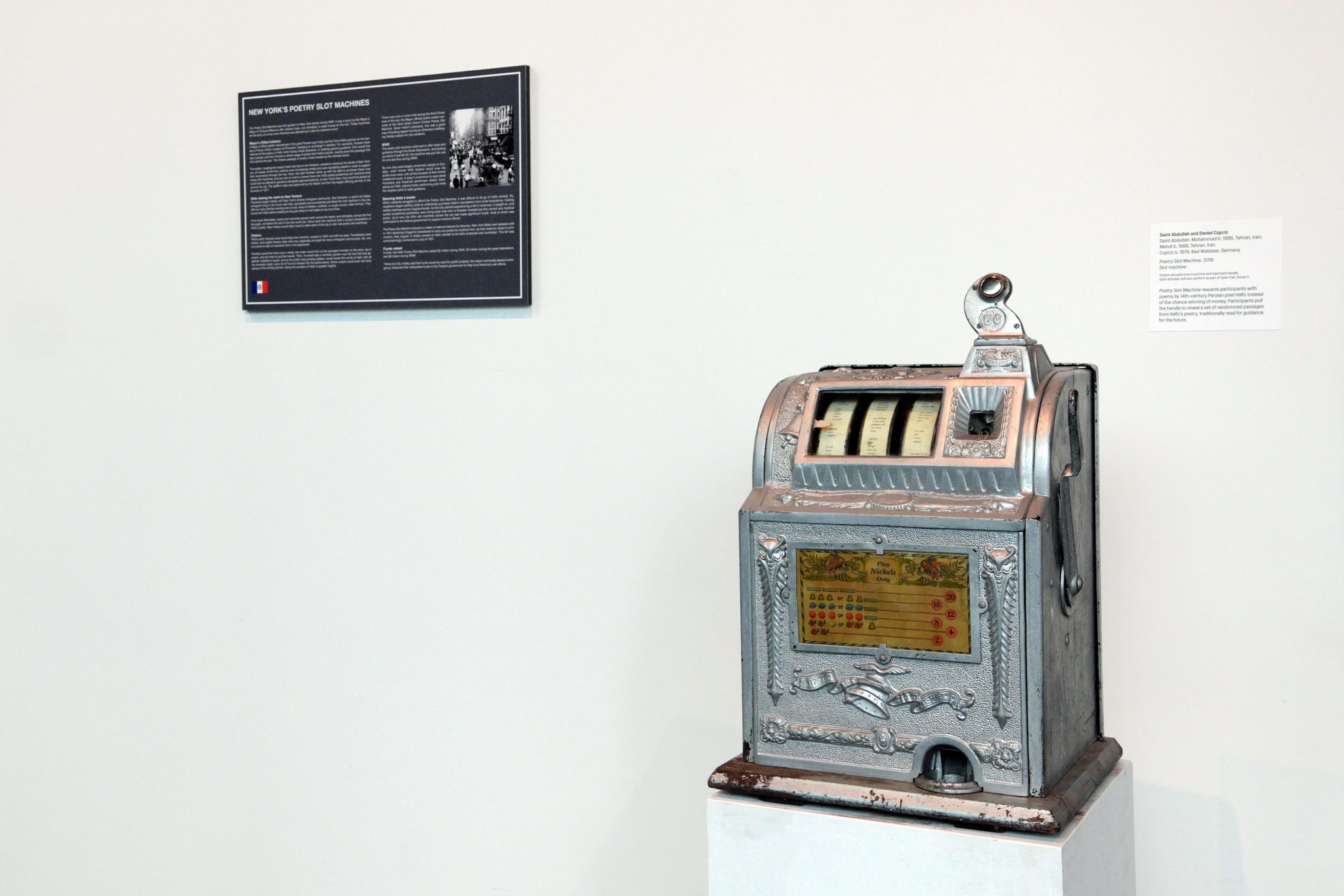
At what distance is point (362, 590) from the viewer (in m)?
2.58

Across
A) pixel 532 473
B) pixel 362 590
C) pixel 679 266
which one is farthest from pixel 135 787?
pixel 679 266

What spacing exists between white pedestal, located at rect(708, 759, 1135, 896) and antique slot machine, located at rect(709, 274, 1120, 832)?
0.03 meters

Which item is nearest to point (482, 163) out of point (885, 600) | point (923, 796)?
point (885, 600)

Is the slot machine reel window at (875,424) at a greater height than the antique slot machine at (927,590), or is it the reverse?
the slot machine reel window at (875,424)

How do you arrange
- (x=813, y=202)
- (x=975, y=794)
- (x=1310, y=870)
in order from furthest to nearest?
1. (x=813, y=202)
2. (x=1310, y=870)
3. (x=975, y=794)

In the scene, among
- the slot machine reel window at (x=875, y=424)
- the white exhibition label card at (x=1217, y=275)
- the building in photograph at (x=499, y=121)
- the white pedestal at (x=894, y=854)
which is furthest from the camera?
the building in photograph at (x=499, y=121)

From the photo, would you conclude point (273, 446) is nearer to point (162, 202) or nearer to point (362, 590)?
point (362, 590)

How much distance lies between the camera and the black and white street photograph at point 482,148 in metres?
2.42

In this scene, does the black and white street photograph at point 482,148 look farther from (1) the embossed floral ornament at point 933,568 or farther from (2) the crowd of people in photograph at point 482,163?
(1) the embossed floral ornament at point 933,568

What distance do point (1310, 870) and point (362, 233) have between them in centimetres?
214

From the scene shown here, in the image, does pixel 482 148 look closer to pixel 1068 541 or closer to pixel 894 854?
pixel 1068 541

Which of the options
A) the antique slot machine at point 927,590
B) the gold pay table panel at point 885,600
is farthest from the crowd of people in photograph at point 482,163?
the gold pay table panel at point 885,600

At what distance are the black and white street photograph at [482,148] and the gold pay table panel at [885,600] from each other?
121 centimetres

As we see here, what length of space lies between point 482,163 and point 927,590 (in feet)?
4.53
